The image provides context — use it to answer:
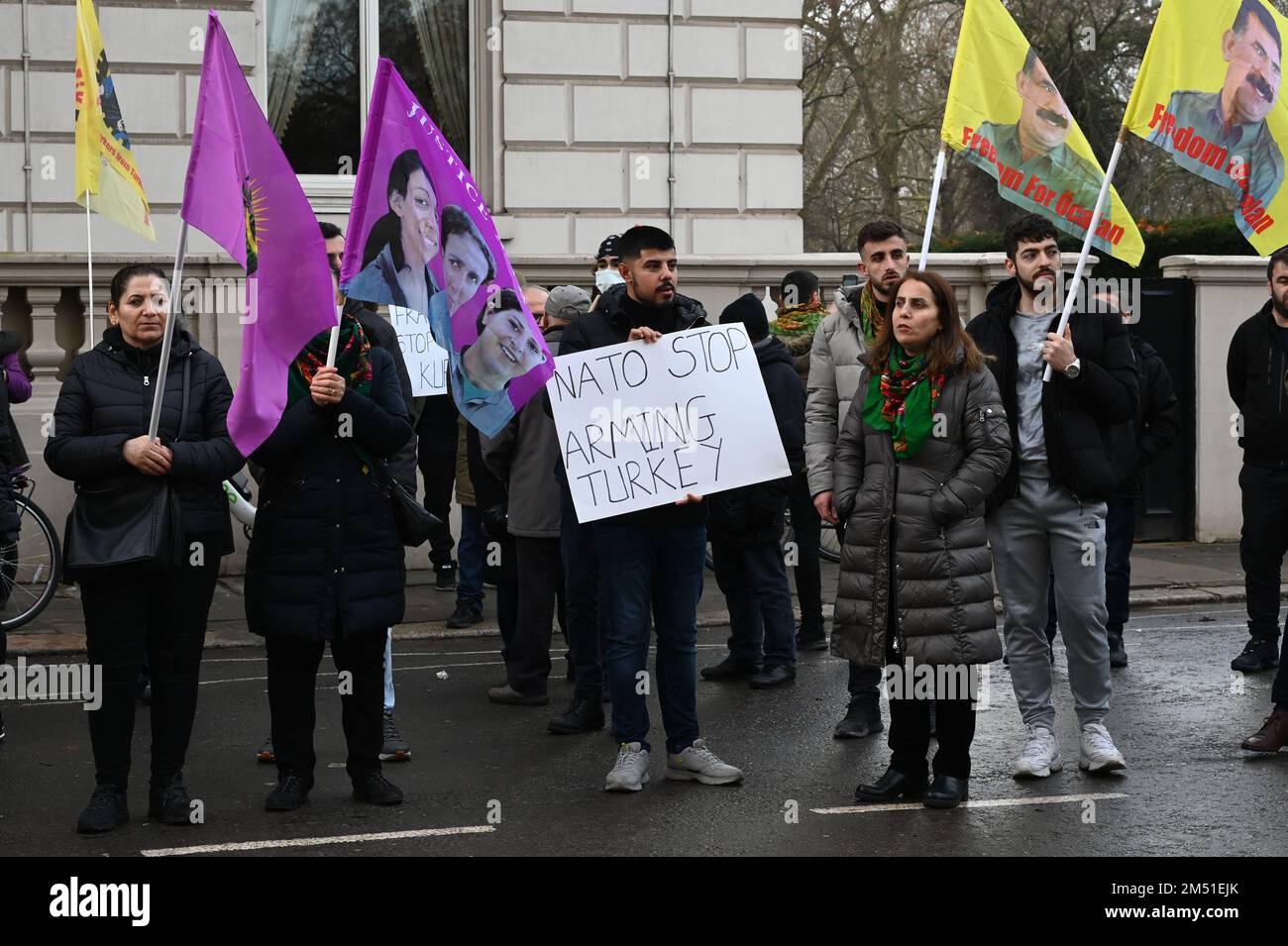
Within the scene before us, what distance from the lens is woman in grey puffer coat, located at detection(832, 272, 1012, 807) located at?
648cm

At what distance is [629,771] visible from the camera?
6887mm

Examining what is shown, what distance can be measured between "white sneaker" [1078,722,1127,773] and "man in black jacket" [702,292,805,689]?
2.22m

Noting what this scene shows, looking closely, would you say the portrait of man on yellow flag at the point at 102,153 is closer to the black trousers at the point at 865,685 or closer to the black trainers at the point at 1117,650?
the black trousers at the point at 865,685

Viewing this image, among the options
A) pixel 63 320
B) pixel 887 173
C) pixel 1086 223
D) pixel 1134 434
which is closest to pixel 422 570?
pixel 63 320

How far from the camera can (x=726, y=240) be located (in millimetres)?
15141

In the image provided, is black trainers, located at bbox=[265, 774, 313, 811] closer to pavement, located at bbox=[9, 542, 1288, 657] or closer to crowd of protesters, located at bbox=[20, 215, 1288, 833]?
crowd of protesters, located at bbox=[20, 215, 1288, 833]

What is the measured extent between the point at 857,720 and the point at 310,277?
324cm

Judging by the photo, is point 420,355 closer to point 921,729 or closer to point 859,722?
point 859,722

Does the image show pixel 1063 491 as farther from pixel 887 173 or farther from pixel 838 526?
pixel 887 173

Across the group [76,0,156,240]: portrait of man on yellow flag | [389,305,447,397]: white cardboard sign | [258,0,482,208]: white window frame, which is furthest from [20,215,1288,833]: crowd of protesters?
[258,0,482,208]: white window frame

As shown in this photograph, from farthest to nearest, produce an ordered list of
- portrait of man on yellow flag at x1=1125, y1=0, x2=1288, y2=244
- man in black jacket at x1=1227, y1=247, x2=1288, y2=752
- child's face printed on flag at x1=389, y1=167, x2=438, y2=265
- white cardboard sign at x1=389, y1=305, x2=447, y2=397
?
white cardboard sign at x1=389, y1=305, x2=447, y2=397 → man in black jacket at x1=1227, y1=247, x2=1288, y2=752 → portrait of man on yellow flag at x1=1125, y1=0, x2=1288, y2=244 → child's face printed on flag at x1=389, y1=167, x2=438, y2=265

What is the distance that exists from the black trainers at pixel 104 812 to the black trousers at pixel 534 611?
264 cm

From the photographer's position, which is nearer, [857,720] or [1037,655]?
[1037,655]

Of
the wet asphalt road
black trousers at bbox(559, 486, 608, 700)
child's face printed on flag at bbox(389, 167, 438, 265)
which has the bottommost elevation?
the wet asphalt road
